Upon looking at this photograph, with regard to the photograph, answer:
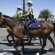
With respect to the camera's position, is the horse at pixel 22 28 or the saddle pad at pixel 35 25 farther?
the saddle pad at pixel 35 25

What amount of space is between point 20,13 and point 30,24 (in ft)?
4.09

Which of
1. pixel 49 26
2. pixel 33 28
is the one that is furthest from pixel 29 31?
pixel 49 26

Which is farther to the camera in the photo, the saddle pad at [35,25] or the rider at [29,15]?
the saddle pad at [35,25]

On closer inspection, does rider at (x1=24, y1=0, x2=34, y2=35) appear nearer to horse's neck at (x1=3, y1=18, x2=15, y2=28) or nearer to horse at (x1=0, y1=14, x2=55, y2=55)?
horse at (x1=0, y1=14, x2=55, y2=55)

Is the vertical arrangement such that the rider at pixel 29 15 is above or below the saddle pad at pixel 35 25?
above

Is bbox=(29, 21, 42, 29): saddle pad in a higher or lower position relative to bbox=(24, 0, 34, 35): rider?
lower

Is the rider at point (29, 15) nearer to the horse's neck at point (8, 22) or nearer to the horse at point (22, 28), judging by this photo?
the horse at point (22, 28)

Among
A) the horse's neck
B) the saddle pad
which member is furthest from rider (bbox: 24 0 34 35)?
the horse's neck

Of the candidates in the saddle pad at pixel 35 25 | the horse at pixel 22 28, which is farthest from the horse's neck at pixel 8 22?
the saddle pad at pixel 35 25

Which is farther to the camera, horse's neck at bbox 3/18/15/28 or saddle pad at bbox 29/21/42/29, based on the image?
saddle pad at bbox 29/21/42/29

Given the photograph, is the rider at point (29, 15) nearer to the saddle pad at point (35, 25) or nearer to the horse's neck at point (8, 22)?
the saddle pad at point (35, 25)

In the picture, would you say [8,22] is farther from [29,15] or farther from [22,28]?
[29,15]

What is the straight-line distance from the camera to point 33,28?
11086 millimetres

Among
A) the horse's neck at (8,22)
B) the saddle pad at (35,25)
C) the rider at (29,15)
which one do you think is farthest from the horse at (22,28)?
the rider at (29,15)
